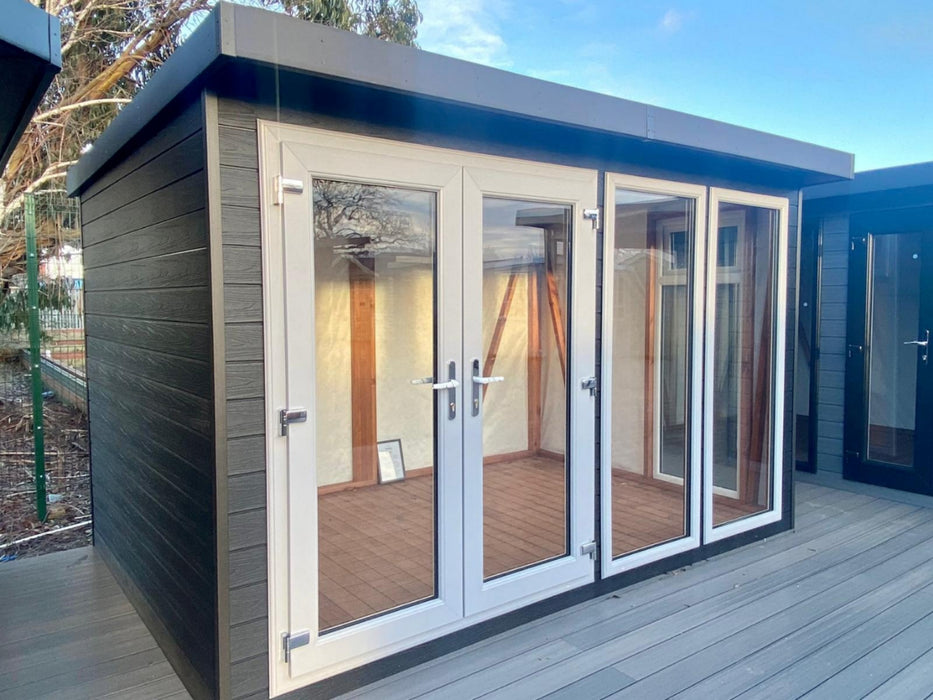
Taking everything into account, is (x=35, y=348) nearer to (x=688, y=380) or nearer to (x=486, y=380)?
(x=486, y=380)

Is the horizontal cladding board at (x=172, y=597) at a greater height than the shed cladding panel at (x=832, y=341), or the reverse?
the shed cladding panel at (x=832, y=341)

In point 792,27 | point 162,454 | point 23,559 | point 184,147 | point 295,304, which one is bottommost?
point 23,559

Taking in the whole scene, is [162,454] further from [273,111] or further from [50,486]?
[50,486]

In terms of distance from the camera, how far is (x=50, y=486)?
14.8 feet

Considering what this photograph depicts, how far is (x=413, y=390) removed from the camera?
236 centimetres

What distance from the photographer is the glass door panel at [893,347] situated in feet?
14.3

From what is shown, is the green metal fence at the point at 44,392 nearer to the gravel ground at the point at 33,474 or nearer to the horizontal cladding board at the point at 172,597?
the gravel ground at the point at 33,474

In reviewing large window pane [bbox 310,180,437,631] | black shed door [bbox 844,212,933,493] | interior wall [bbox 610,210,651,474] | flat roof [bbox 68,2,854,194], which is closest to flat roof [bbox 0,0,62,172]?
flat roof [bbox 68,2,854,194]

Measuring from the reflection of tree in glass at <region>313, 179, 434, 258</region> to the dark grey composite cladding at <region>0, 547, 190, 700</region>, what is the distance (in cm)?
155

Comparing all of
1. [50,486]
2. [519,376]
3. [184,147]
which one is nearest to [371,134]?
[184,147]

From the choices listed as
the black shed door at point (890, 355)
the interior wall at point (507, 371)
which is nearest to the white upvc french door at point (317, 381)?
the interior wall at point (507, 371)

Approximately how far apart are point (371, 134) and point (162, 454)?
1328 millimetres

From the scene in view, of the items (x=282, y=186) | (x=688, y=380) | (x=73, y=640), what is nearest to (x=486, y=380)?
(x=282, y=186)

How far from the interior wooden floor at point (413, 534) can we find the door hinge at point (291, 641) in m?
0.08
